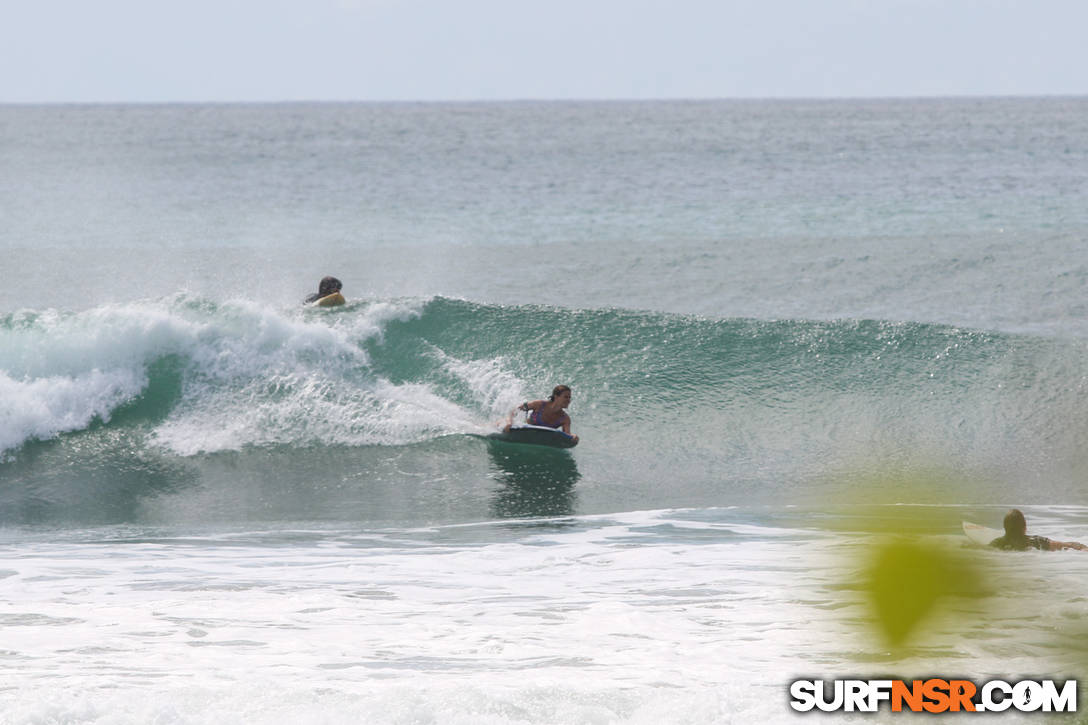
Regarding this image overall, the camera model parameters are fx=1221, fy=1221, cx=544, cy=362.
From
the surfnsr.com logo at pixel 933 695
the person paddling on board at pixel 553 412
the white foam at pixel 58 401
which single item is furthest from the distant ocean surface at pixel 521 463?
the person paddling on board at pixel 553 412

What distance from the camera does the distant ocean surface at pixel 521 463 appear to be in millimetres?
7512

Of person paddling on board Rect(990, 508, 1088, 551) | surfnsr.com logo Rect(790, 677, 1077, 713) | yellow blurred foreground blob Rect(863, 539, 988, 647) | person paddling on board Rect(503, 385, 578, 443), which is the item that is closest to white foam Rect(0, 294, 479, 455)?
person paddling on board Rect(503, 385, 578, 443)

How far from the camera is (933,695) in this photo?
6.91 metres

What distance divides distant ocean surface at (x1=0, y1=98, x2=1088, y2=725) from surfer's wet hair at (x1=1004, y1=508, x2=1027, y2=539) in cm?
35

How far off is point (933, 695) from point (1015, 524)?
366 centimetres

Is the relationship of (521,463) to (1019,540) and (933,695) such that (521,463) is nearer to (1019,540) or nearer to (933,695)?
(1019,540)

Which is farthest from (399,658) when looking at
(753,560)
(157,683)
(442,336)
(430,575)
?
(442,336)

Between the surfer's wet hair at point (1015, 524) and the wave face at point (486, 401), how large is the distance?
2.87m

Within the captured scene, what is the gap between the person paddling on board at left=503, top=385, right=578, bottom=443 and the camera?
13844 millimetres

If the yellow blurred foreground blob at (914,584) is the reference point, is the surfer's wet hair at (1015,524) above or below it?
above

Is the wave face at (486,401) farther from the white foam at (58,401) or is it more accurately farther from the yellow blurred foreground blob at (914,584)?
the yellow blurred foreground blob at (914,584)

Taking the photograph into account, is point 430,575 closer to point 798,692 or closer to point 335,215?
point 798,692

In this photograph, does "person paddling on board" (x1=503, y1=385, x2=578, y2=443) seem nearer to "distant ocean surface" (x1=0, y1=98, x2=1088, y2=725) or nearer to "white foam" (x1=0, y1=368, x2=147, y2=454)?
"distant ocean surface" (x1=0, y1=98, x2=1088, y2=725)

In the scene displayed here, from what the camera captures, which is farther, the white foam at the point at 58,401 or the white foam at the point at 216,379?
the white foam at the point at 216,379
